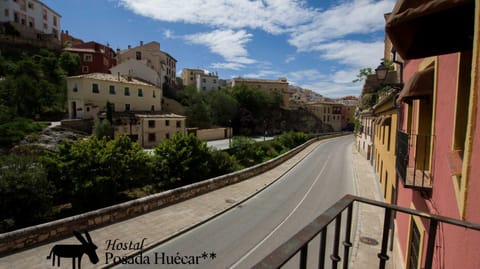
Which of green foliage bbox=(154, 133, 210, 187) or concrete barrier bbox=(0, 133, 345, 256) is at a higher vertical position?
green foliage bbox=(154, 133, 210, 187)

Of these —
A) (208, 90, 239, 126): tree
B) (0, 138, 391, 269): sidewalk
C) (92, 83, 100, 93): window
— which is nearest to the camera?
(0, 138, 391, 269): sidewalk

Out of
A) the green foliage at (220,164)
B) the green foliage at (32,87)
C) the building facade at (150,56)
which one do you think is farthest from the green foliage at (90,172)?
the building facade at (150,56)

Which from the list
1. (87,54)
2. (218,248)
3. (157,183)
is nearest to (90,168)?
(157,183)

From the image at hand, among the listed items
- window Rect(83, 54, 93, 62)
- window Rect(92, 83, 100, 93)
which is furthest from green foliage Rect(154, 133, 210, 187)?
window Rect(83, 54, 93, 62)

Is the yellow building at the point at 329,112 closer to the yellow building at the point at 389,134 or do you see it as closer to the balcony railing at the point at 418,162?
the yellow building at the point at 389,134

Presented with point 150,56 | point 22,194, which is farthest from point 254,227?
point 150,56

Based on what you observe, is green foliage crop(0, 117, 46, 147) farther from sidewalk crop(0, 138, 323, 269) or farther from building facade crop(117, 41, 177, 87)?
building facade crop(117, 41, 177, 87)

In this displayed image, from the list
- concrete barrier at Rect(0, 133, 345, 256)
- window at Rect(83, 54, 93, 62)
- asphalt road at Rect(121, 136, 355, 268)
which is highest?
window at Rect(83, 54, 93, 62)

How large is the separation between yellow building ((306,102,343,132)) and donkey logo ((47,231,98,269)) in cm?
7463

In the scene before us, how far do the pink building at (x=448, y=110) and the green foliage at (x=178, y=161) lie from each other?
1400cm

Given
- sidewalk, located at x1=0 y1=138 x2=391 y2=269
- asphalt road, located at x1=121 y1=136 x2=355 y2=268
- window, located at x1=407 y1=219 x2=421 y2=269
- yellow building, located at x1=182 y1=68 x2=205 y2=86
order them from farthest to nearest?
yellow building, located at x1=182 y1=68 x2=205 y2=86 → asphalt road, located at x1=121 y1=136 x2=355 y2=268 → sidewalk, located at x1=0 y1=138 x2=391 y2=269 → window, located at x1=407 y1=219 x2=421 y2=269

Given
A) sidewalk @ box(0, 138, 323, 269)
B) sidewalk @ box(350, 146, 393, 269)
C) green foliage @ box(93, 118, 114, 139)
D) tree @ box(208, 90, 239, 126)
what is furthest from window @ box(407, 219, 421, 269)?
tree @ box(208, 90, 239, 126)

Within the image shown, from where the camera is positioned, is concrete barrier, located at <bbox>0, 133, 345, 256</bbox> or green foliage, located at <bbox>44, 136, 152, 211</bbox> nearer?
concrete barrier, located at <bbox>0, 133, 345, 256</bbox>

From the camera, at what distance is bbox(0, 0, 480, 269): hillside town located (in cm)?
211
